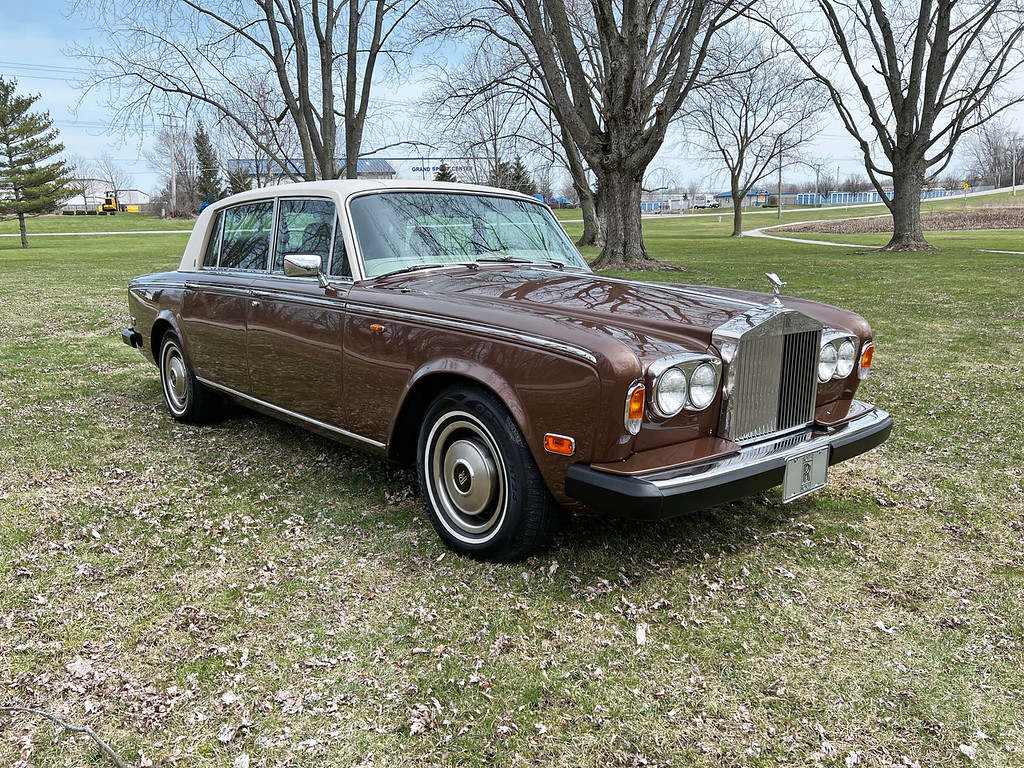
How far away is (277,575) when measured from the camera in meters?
3.49

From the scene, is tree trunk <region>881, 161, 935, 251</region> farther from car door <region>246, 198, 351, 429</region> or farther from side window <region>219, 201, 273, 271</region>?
car door <region>246, 198, 351, 429</region>

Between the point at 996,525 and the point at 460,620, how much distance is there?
2.90 m

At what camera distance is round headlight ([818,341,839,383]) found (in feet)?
12.6

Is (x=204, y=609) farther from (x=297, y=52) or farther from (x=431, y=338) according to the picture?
(x=297, y=52)

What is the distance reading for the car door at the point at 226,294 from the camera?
16.1ft

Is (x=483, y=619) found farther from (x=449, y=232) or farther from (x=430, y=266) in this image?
(x=449, y=232)

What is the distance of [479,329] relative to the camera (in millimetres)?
3346

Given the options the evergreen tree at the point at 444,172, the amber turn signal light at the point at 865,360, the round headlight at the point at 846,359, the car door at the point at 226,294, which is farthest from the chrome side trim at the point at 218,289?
the evergreen tree at the point at 444,172

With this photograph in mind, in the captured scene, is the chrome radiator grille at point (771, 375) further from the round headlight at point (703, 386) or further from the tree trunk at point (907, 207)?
the tree trunk at point (907, 207)

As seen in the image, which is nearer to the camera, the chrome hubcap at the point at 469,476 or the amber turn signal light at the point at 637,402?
the amber turn signal light at the point at 637,402

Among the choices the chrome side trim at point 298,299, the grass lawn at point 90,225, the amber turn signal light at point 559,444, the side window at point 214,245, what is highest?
the grass lawn at point 90,225

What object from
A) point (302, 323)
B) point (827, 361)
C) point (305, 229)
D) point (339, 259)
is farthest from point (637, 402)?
point (305, 229)

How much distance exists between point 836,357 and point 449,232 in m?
2.23

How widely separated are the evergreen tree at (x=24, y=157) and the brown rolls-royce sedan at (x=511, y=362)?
122ft
